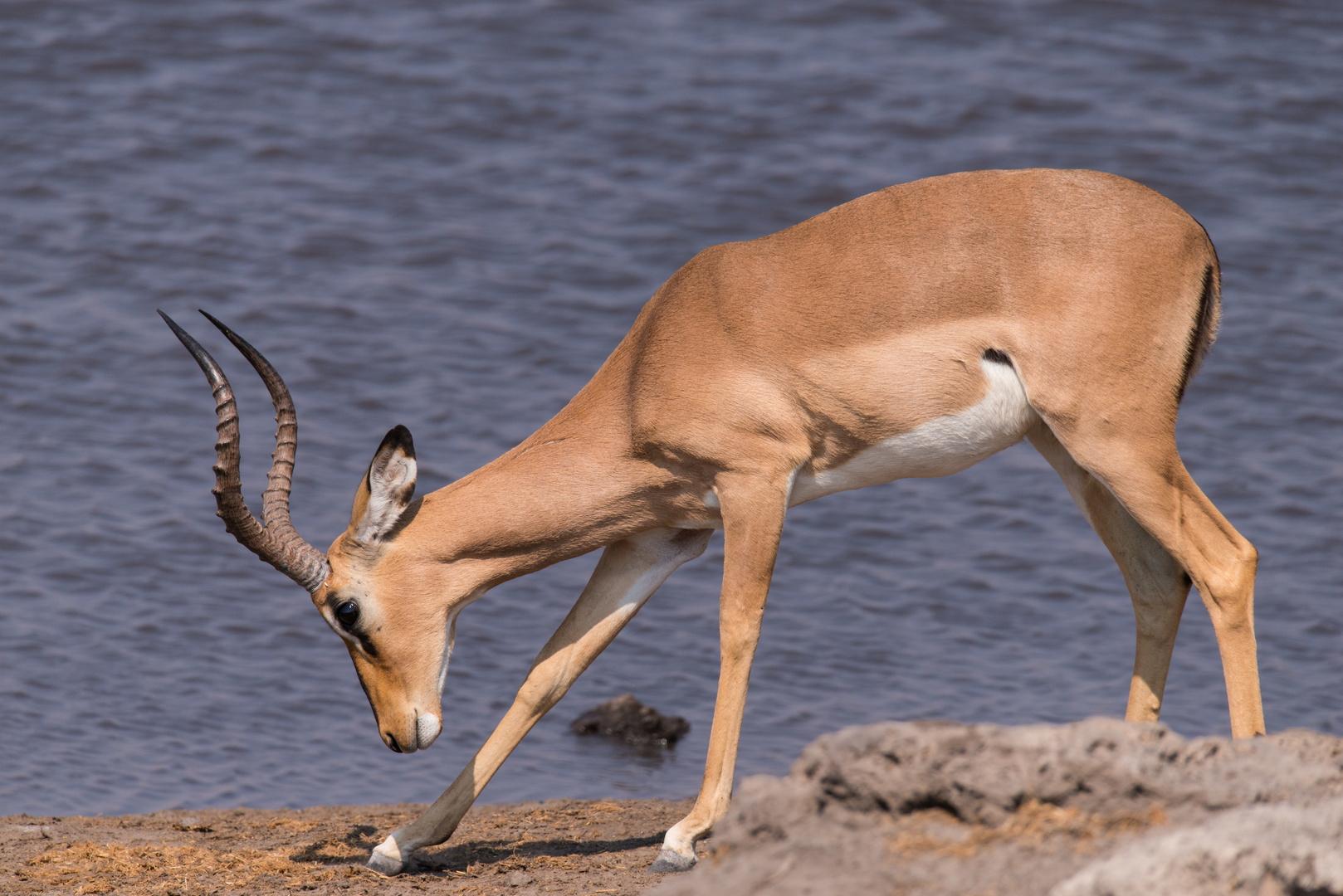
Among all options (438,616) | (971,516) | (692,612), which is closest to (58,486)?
(692,612)

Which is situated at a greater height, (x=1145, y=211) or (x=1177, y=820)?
(x=1145, y=211)

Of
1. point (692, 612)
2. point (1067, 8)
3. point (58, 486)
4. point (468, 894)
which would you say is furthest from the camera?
point (1067, 8)

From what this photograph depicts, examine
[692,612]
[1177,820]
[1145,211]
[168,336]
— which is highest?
[1145,211]

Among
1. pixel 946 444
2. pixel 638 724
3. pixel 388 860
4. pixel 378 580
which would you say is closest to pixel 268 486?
pixel 378 580

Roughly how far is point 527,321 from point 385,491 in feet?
25.8

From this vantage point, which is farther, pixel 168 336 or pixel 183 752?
pixel 168 336

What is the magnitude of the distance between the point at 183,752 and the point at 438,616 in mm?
2614

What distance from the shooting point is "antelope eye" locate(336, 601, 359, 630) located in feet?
20.1

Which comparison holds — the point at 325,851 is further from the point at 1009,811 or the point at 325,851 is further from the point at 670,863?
the point at 1009,811

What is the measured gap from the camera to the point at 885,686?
30.0 ft

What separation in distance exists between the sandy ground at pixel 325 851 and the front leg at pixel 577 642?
0.22m

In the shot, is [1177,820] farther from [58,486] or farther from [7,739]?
[58,486]

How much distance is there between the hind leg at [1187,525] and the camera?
5.59m

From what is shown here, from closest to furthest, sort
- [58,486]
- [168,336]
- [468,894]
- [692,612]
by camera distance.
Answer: [468,894] → [692,612] → [58,486] → [168,336]
